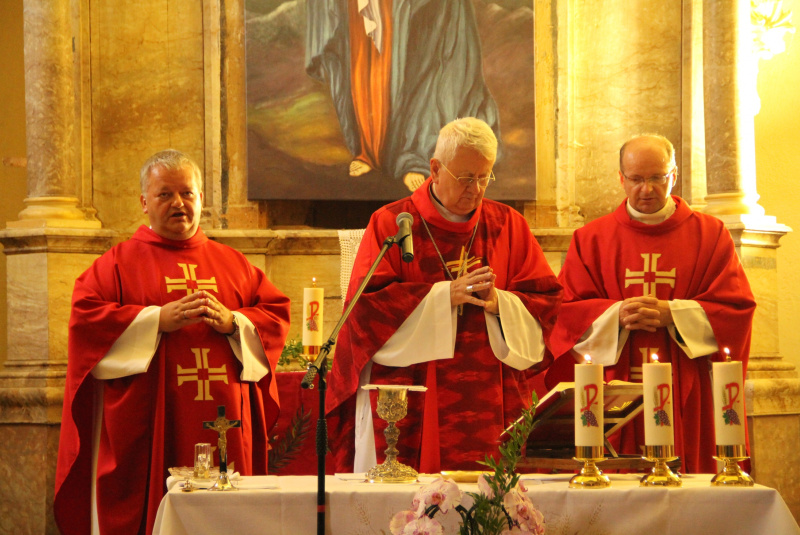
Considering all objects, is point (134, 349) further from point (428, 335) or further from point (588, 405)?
point (588, 405)

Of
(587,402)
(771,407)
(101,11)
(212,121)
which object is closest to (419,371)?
(587,402)

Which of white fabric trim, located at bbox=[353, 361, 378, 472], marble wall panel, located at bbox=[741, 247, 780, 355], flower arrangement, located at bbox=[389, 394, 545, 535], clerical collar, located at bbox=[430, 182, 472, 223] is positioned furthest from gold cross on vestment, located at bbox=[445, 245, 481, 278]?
marble wall panel, located at bbox=[741, 247, 780, 355]

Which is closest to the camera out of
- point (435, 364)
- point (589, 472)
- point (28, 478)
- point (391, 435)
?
point (589, 472)

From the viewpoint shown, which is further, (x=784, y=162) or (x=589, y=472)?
(x=784, y=162)

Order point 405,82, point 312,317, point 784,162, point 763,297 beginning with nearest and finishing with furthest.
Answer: point 312,317
point 763,297
point 405,82
point 784,162

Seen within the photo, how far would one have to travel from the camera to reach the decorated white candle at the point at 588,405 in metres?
2.80

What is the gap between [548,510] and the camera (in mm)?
2721

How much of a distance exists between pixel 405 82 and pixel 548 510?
453 cm

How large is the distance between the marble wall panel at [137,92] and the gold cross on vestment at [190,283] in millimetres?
2669

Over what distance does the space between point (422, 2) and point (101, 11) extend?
2115 mm

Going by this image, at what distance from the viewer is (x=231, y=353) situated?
4266 mm

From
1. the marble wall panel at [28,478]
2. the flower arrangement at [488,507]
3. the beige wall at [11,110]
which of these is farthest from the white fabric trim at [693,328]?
the beige wall at [11,110]

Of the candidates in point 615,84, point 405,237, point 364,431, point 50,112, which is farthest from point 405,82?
point 405,237

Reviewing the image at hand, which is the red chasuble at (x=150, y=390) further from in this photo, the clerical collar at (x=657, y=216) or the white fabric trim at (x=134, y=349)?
the clerical collar at (x=657, y=216)
